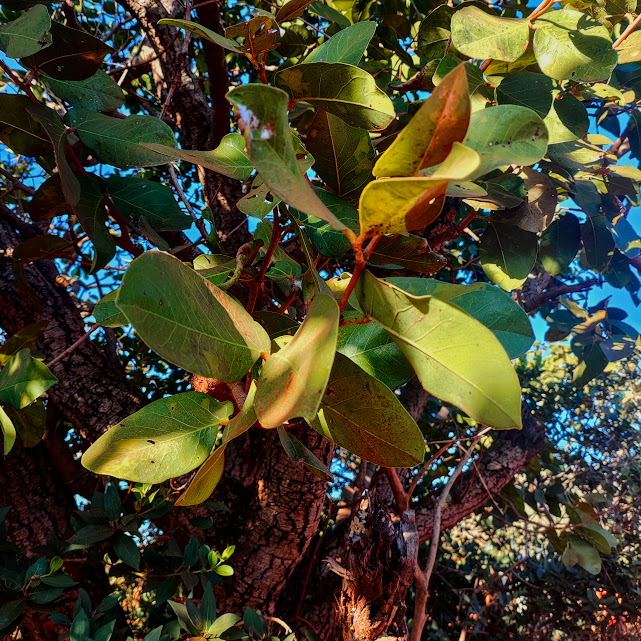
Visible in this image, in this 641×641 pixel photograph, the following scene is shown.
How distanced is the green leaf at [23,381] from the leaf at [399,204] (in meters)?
0.53

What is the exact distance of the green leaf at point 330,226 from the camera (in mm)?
485

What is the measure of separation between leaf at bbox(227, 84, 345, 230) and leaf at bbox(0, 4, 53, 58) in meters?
0.40

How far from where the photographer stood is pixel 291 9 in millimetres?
536

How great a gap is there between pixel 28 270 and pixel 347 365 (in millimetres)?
1499

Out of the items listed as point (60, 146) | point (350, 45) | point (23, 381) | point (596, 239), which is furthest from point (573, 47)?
point (596, 239)

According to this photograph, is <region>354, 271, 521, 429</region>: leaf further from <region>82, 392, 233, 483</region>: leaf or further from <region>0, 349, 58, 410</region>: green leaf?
<region>0, 349, 58, 410</region>: green leaf

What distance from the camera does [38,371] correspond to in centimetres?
69

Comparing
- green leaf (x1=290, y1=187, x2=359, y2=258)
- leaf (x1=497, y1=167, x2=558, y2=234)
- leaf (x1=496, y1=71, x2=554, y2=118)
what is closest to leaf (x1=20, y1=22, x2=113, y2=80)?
green leaf (x1=290, y1=187, x2=359, y2=258)

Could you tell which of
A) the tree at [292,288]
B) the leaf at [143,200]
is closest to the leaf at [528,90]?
the tree at [292,288]

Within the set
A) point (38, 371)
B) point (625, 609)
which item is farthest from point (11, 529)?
point (625, 609)

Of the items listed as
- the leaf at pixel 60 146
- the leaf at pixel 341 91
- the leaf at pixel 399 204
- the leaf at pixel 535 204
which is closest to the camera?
the leaf at pixel 399 204

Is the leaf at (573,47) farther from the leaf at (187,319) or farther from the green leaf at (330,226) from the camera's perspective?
the leaf at (187,319)

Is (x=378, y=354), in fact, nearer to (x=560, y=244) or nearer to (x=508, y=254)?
(x=508, y=254)

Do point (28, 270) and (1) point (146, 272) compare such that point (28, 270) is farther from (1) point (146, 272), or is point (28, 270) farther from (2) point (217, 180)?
(1) point (146, 272)
